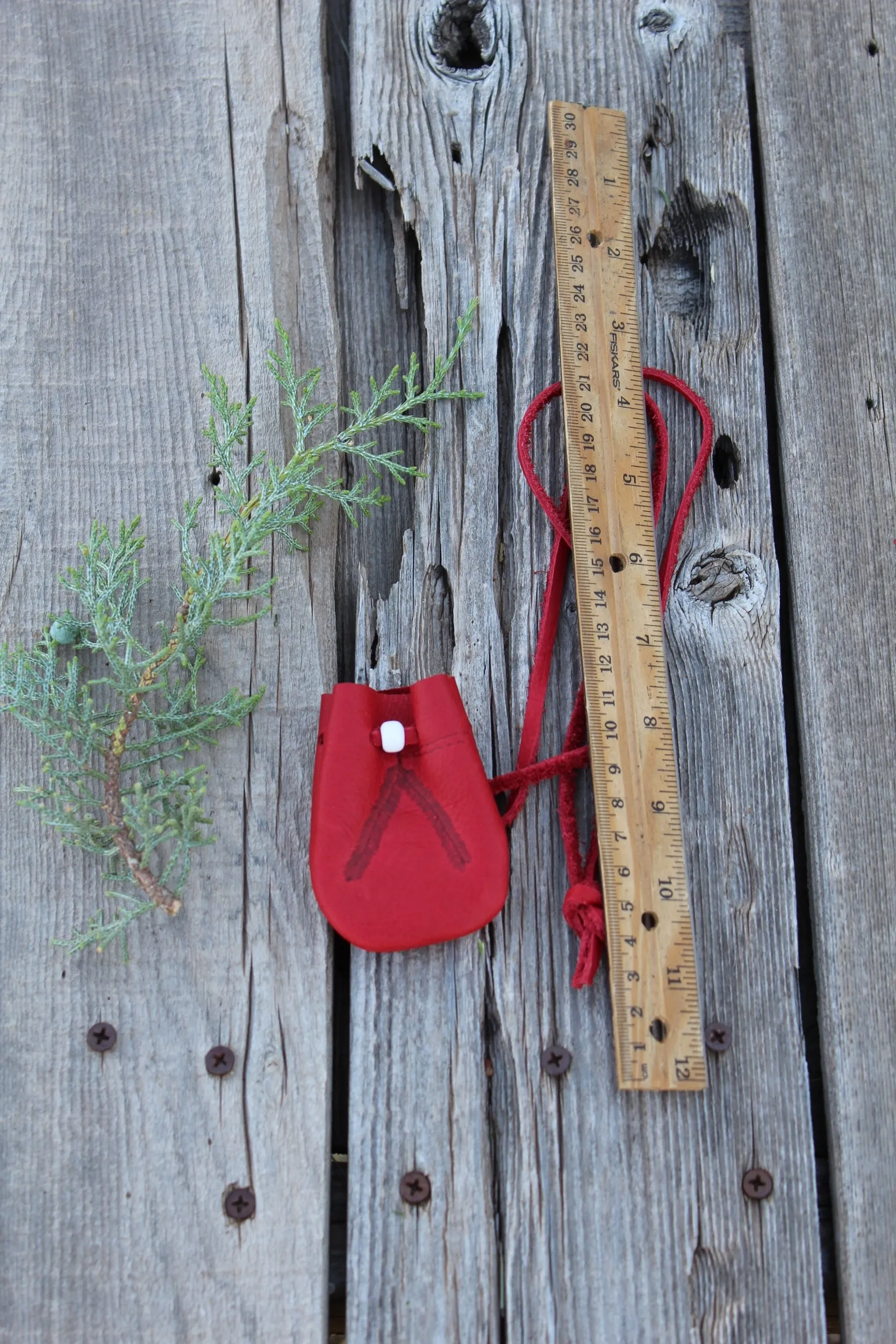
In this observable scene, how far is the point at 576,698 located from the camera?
170 centimetres

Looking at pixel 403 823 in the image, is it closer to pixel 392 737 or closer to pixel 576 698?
pixel 392 737

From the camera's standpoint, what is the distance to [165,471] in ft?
5.77

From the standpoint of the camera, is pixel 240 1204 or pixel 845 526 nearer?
pixel 240 1204

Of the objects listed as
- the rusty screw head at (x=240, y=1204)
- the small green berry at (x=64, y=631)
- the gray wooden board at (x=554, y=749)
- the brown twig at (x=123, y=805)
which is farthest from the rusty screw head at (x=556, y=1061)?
the small green berry at (x=64, y=631)

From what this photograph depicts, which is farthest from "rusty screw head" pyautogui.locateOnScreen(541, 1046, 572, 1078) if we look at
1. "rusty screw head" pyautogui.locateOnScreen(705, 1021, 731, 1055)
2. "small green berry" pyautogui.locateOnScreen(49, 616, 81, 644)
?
"small green berry" pyautogui.locateOnScreen(49, 616, 81, 644)

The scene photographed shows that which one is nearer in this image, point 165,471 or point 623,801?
point 623,801

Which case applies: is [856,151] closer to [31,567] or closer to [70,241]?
[70,241]

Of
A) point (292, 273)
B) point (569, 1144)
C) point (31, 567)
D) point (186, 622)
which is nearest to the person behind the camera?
point (569, 1144)

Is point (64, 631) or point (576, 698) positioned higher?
point (64, 631)

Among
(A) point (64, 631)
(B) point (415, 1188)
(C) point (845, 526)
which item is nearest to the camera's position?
(B) point (415, 1188)

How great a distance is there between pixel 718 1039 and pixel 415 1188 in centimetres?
51

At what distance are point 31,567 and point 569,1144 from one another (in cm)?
129

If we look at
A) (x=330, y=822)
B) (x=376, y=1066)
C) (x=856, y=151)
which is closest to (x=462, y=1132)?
(x=376, y=1066)

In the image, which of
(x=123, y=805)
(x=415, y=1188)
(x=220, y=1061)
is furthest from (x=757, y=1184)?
(x=123, y=805)
